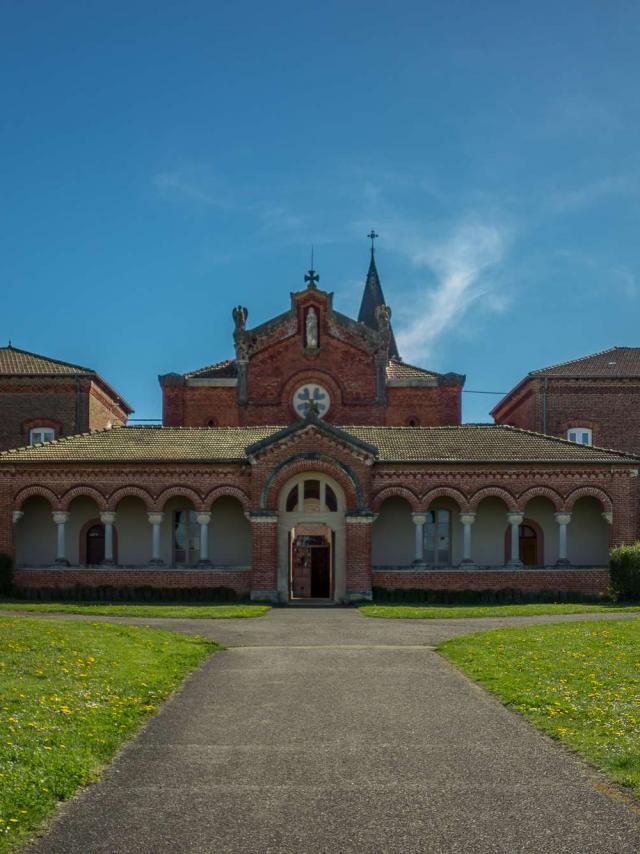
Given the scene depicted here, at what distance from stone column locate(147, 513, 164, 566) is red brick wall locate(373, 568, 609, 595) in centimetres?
773

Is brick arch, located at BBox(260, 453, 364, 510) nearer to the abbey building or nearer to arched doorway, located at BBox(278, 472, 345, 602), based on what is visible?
the abbey building

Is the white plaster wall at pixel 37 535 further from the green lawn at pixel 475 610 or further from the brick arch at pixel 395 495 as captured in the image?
the green lawn at pixel 475 610

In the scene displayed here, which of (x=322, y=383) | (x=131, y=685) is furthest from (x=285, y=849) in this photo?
(x=322, y=383)

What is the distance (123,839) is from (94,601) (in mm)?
24806

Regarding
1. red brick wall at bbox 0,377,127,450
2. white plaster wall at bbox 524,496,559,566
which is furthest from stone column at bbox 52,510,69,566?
white plaster wall at bbox 524,496,559,566

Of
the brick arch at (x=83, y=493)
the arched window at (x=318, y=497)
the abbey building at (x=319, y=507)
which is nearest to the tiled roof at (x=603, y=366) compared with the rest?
the abbey building at (x=319, y=507)

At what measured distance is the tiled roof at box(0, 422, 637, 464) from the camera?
33031 mm

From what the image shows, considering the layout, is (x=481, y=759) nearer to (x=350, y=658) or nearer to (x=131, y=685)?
(x=131, y=685)

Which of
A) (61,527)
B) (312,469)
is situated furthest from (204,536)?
(61,527)

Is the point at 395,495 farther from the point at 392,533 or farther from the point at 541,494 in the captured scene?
the point at 541,494

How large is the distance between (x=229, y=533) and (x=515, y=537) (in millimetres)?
10270

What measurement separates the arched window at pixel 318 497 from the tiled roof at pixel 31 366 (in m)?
17.6

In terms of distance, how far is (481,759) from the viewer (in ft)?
29.6

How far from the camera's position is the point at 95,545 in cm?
3547
